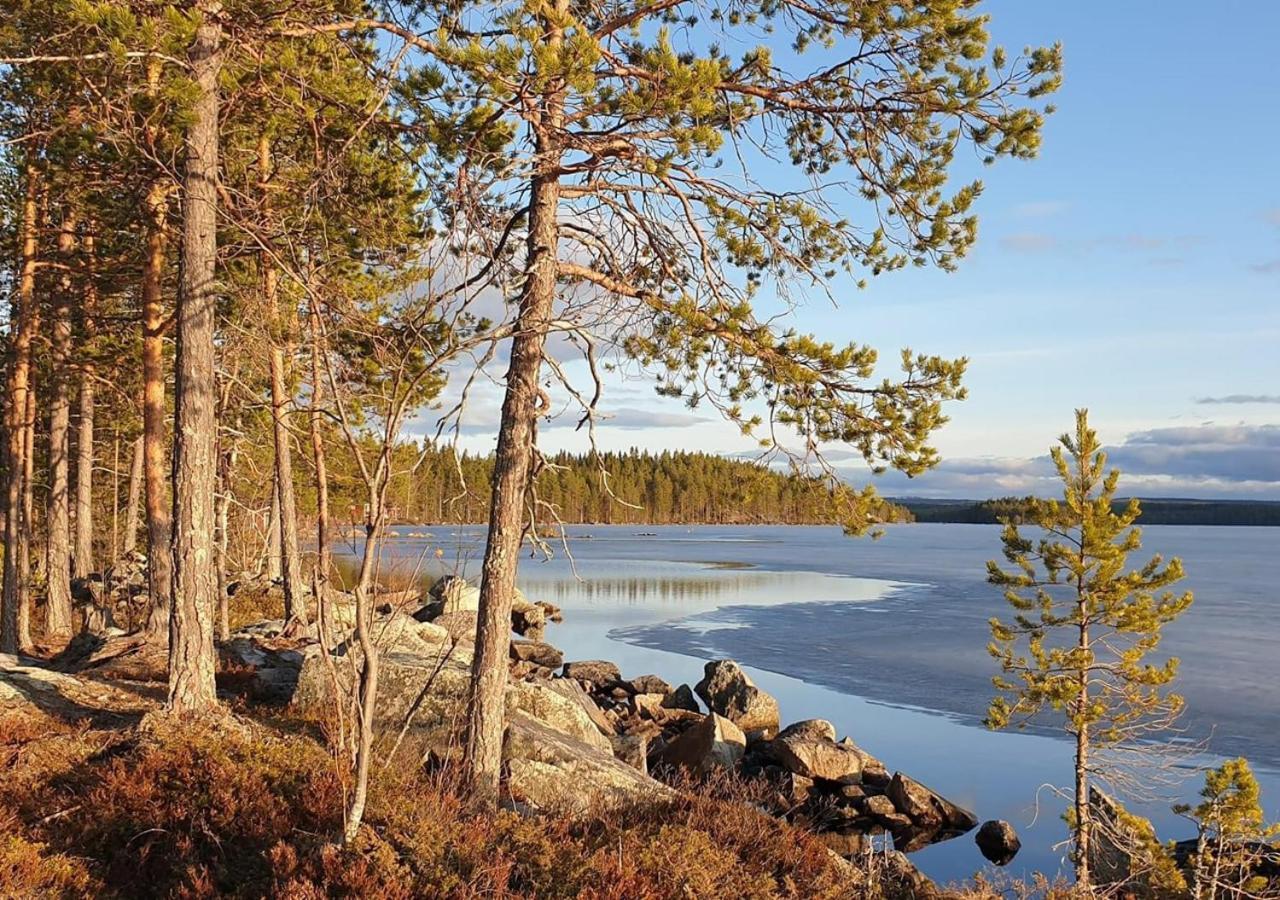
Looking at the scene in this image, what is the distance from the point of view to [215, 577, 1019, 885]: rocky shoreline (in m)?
8.71

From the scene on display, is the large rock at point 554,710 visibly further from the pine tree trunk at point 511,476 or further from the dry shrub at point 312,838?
the dry shrub at point 312,838

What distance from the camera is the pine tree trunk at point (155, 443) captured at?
13445 millimetres

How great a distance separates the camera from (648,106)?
6977 millimetres

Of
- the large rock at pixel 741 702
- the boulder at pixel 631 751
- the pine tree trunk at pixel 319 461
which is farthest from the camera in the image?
the large rock at pixel 741 702

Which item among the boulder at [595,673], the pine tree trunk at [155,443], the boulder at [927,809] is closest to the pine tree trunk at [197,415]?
the pine tree trunk at [155,443]

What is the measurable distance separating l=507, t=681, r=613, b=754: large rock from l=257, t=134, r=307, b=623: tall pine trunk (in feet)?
14.9

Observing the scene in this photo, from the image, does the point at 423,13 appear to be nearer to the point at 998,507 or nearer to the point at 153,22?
the point at 153,22

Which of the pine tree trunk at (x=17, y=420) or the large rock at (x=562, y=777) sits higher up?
the pine tree trunk at (x=17, y=420)

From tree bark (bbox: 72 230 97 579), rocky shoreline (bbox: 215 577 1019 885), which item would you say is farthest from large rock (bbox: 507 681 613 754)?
tree bark (bbox: 72 230 97 579)

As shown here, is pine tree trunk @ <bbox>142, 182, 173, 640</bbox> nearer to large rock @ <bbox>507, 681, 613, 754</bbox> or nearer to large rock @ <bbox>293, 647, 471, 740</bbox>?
large rock @ <bbox>293, 647, 471, 740</bbox>

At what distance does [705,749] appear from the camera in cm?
1438

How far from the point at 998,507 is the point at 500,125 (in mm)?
9157

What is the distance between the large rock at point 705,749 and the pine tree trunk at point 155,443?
768 cm

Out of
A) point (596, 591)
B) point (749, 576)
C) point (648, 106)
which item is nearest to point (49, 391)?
point (648, 106)
